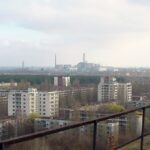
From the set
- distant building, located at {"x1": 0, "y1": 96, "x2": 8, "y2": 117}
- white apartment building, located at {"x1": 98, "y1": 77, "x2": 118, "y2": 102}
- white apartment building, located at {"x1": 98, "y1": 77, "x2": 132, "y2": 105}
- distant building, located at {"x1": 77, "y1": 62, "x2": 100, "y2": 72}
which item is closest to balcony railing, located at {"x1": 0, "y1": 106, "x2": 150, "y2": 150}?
distant building, located at {"x1": 0, "y1": 96, "x2": 8, "y2": 117}

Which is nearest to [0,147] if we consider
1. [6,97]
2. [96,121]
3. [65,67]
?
[96,121]

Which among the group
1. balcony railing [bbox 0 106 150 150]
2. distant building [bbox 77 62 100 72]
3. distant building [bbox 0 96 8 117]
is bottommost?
distant building [bbox 0 96 8 117]

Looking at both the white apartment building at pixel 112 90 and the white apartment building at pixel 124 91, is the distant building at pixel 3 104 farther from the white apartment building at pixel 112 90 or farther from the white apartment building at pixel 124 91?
the white apartment building at pixel 124 91

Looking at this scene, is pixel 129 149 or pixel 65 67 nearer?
pixel 129 149

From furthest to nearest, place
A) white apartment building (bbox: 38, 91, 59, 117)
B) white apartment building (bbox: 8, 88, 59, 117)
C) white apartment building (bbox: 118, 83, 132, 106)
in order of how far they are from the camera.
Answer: white apartment building (bbox: 118, 83, 132, 106), white apartment building (bbox: 8, 88, 59, 117), white apartment building (bbox: 38, 91, 59, 117)

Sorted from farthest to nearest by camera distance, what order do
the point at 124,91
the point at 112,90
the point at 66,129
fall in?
the point at 112,90 < the point at 124,91 < the point at 66,129

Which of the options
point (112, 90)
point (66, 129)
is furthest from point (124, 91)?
point (66, 129)

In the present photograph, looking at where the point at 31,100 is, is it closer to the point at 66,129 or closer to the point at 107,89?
the point at 107,89

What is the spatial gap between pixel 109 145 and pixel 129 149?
254mm

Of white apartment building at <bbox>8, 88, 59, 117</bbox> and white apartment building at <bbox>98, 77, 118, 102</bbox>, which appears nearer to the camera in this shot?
white apartment building at <bbox>8, 88, 59, 117</bbox>

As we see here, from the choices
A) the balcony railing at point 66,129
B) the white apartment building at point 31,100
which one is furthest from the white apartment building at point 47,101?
the balcony railing at point 66,129

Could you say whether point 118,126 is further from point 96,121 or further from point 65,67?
point 65,67

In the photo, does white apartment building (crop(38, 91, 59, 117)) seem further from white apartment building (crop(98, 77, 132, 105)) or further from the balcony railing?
the balcony railing

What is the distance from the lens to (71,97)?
5084 cm
